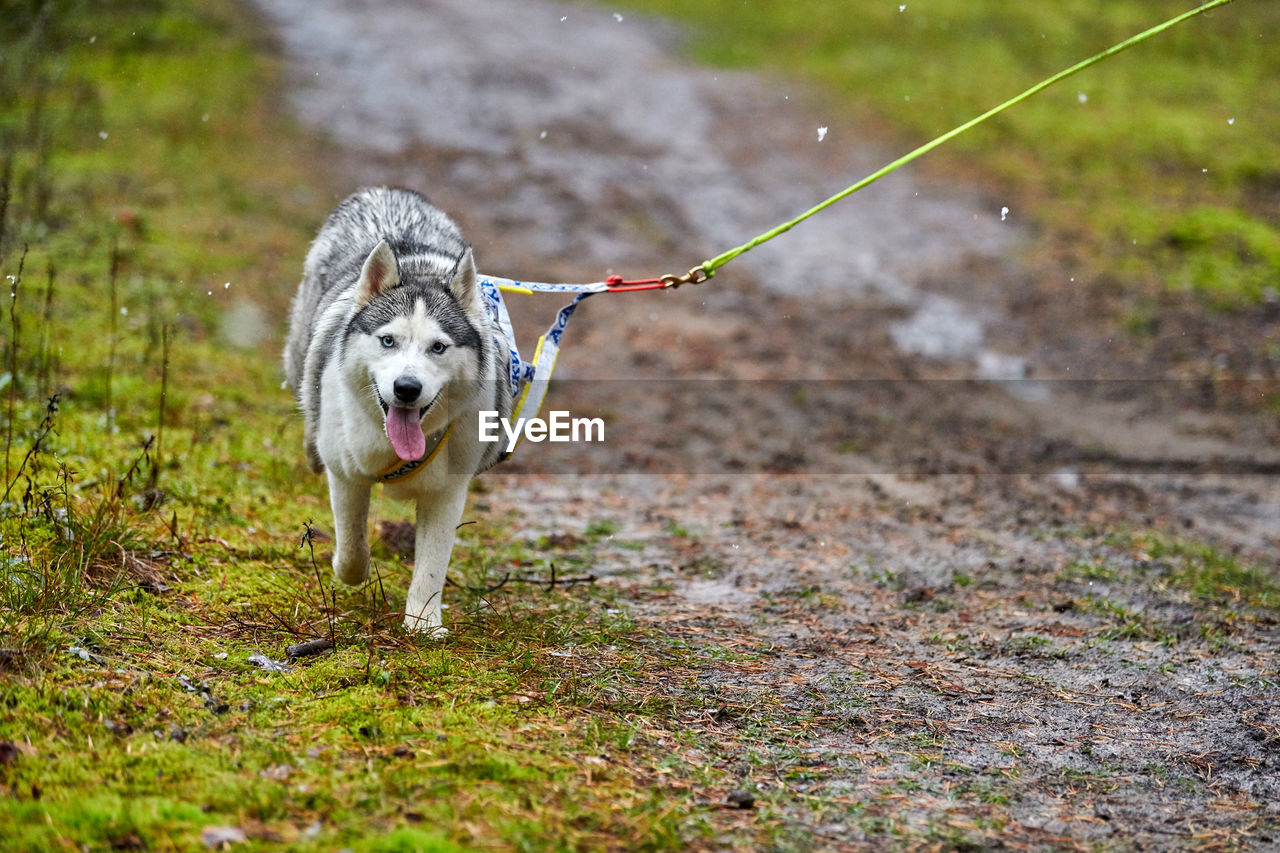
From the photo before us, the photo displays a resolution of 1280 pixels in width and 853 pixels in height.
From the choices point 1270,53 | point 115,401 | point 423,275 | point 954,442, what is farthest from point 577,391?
point 1270,53

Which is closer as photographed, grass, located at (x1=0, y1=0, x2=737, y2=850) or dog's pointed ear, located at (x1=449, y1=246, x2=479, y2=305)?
grass, located at (x1=0, y1=0, x2=737, y2=850)

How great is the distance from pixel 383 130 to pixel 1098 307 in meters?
9.95

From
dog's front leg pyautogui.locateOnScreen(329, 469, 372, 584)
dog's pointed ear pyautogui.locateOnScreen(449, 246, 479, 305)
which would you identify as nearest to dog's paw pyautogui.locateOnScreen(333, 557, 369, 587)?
dog's front leg pyautogui.locateOnScreen(329, 469, 372, 584)

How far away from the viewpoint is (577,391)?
10.3 metres

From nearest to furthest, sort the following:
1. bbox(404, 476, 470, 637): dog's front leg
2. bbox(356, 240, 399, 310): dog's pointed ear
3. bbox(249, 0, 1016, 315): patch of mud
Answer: bbox(356, 240, 399, 310): dog's pointed ear < bbox(404, 476, 470, 637): dog's front leg < bbox(249, 0, 1016, 315): patch of mud

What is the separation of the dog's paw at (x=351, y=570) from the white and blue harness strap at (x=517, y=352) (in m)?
0.91

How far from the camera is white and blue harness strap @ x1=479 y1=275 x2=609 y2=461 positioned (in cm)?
541

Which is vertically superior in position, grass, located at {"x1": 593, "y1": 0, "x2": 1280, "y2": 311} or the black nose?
grass, located at {"x1": 593, "y1": 0, "x2": 1280, "y2": 311}

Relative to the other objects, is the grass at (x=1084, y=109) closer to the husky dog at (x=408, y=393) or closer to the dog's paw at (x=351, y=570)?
the husky dog at (x=408, y=393)

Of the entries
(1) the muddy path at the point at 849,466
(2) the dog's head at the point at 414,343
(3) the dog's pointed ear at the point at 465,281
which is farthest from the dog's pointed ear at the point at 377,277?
(1) the muddy path at the point at 849,466

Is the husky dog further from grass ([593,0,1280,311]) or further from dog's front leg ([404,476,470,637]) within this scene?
grass ([593,0,1280,311])

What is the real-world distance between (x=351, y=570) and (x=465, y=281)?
4.80 ft

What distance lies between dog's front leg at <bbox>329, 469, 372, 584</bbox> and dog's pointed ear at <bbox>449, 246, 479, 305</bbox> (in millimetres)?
946

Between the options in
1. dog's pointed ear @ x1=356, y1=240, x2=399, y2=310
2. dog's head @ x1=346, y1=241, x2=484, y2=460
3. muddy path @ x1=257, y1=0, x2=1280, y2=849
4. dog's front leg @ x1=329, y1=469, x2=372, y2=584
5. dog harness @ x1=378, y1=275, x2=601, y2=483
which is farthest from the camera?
dog harness @ x1=378, y1=275, x2=601, y2=483
